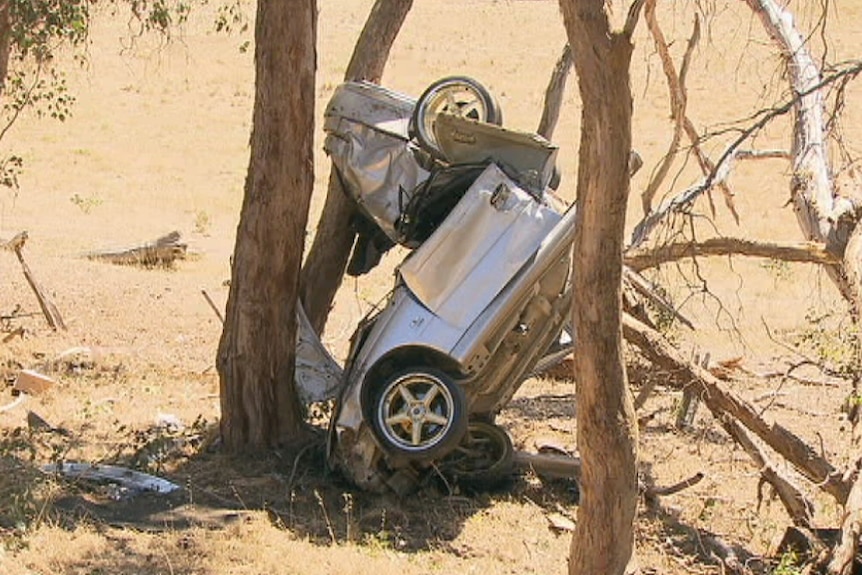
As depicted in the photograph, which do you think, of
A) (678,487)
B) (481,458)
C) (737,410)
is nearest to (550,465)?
(481,458)

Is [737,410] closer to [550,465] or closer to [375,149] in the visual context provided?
[550,465]

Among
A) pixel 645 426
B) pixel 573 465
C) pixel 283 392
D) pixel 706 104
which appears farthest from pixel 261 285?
pixel 706 104

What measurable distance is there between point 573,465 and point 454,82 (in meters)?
2.52

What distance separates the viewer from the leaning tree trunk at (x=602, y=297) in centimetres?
569

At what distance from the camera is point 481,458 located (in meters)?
9.03

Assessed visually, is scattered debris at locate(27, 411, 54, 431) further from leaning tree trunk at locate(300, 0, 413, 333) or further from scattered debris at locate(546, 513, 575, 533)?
scattered debris at locate(546, 513, 575, 533)

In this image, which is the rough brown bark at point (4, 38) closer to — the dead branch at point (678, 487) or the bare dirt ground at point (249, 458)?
the bare dirt ground at point (249, 458)

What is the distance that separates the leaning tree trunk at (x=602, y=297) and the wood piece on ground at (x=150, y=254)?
12203mm

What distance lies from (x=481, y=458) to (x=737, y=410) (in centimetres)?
161

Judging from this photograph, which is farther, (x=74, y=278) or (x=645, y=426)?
(x=74, y=278)

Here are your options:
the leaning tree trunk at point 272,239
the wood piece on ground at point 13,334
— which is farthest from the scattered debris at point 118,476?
the wood piece on ground at point 13,334

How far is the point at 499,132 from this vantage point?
8828 millimetres

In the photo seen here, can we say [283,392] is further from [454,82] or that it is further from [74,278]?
[74,278]

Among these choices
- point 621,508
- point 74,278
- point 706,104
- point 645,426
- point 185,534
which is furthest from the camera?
point 706,104
